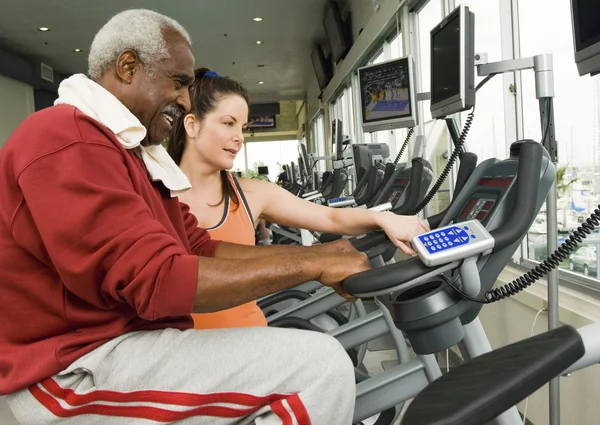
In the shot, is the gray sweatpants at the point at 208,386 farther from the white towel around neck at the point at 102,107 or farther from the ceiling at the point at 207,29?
the ceiling at the point at 207,29

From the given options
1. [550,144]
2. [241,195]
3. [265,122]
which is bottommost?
[241,195]

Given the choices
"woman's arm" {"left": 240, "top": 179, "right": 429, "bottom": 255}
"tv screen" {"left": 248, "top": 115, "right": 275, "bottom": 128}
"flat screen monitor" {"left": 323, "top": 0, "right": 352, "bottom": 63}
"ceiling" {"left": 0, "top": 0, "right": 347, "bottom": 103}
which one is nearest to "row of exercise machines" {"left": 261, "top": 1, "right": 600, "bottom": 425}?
"woman's arm" {"left": 240, "top": 179, "right": 429, "bottom": 255}

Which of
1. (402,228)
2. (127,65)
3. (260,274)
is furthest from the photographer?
(402,228)

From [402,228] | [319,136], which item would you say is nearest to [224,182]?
[402,228]

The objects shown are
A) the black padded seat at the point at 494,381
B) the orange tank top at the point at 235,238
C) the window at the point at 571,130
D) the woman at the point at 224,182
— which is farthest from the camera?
the window at the point at 571,130

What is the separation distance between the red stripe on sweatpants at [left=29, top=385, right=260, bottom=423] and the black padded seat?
0.47 meters

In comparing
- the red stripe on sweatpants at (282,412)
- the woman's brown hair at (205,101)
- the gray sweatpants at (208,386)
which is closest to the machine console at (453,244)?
the gray sweatpants at (208,386)

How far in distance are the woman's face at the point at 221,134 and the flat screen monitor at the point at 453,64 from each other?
2.45 ft

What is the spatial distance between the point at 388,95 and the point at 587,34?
76.4 inches

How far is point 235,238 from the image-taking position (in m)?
1.77

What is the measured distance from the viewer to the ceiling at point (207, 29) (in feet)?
25.1

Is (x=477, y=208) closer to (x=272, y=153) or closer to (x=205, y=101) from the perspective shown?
(x=205, y=101)

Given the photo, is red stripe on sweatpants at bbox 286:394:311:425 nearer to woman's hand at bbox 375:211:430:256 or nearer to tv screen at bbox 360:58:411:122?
woman's hand at bbox 375:211:430:256

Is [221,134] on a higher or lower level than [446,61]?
lower
